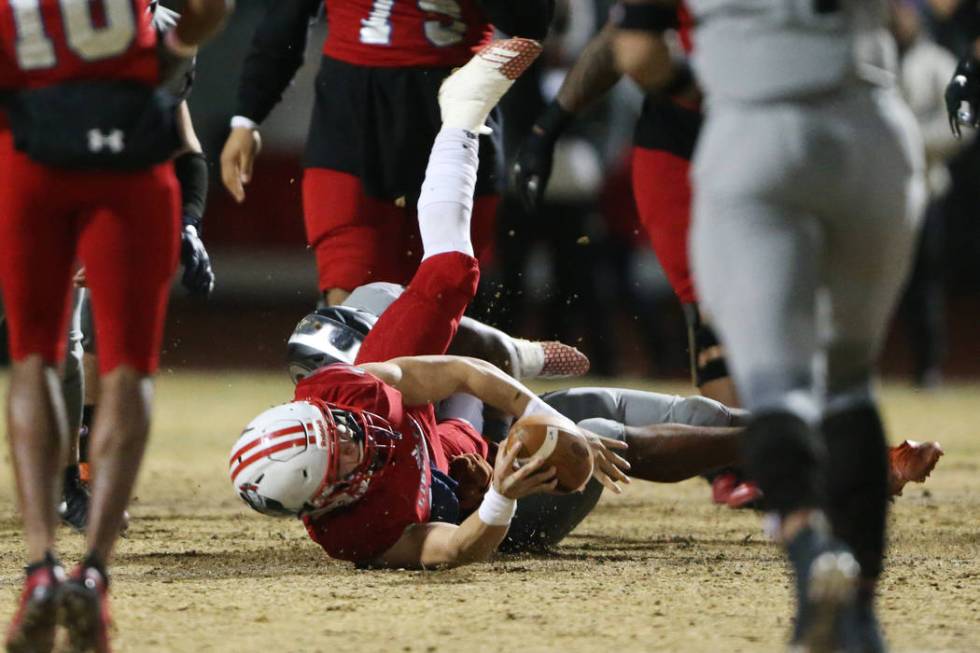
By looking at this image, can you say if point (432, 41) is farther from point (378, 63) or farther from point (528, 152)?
point (528, 152)

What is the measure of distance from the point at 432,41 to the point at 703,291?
112 inches

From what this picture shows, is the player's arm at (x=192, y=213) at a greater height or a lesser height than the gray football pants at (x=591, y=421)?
greater

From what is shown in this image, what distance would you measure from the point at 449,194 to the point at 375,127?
672 mm

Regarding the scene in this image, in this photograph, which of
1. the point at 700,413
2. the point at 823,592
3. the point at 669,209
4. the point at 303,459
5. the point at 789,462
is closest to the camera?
the point at 823,592

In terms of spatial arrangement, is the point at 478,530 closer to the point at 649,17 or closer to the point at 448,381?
the point at 448,381

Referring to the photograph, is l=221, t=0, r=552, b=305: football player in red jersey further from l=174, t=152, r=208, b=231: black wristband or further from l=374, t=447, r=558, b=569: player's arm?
l=374, t=447, r=558, b=569: player's arm

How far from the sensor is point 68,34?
3.20 m

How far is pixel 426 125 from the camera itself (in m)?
5.66

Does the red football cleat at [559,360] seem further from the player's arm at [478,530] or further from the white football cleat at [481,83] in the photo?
the player's arm at [478,530]

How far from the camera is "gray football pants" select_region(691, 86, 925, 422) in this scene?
2.76 m

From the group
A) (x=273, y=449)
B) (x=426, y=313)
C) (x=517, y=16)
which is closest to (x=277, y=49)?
(x=517, y=16)

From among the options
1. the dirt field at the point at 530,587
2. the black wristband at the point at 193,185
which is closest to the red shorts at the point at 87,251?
the dirt field at the point at 530,587

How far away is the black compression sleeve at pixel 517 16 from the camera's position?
538cm

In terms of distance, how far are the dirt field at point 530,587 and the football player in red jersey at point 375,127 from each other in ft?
3.22
